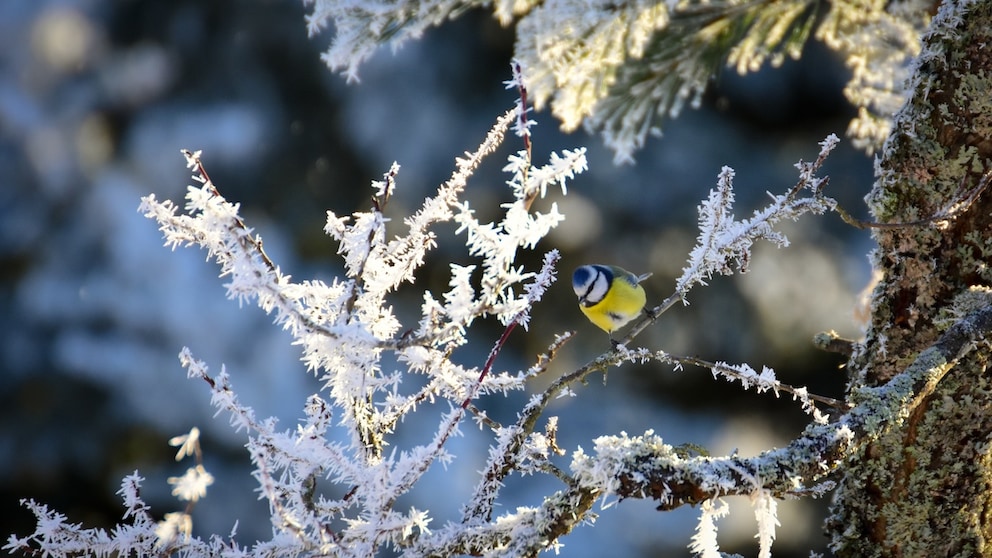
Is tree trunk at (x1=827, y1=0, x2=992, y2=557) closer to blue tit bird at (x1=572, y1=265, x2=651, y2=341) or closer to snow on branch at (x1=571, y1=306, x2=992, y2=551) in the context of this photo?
snow on branch at (x1=571, y1=306, x2=992, y2=551)

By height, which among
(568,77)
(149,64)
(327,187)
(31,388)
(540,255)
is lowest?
(568,77)

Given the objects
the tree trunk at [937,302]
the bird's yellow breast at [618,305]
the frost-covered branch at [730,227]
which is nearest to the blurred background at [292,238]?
the bird's yellow breast at [618,305]

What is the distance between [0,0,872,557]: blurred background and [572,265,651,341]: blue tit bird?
2.18m

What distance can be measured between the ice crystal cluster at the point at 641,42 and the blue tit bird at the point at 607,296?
465 mm

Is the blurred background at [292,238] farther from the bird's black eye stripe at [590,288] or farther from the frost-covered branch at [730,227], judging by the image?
the frost-covered branch at [730,227]

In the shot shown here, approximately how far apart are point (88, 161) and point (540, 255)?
269 cm

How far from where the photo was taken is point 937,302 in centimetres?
123

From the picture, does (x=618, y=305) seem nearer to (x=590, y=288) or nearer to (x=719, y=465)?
(x=590, y=288)

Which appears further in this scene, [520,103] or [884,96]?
[884,96]

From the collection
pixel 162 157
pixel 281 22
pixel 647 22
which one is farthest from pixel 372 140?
pixel 647 22

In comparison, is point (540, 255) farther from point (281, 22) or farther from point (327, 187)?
point (281, 22)

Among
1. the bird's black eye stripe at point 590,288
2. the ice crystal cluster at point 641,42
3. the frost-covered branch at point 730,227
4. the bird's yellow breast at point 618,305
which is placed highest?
the ice crystal cluster at point 641,42

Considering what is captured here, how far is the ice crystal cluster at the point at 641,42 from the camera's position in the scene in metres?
1.82

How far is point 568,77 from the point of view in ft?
6.16
